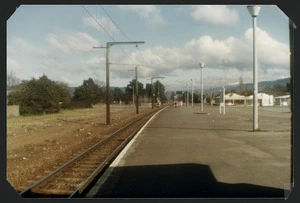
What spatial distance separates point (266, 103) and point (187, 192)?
236ft

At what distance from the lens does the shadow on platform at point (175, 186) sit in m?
7.75

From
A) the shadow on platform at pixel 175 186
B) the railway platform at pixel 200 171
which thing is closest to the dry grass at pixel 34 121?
the railway platform at pixel 200 171

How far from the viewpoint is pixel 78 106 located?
80000mm

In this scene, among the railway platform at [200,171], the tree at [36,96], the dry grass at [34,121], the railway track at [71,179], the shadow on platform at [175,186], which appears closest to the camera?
the shadow on platform at [175,186]

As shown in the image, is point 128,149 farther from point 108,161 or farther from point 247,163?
point 247,163

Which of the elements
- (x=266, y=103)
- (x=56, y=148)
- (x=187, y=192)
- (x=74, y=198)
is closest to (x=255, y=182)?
(x=187, y=192)

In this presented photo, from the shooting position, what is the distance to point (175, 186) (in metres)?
8.29

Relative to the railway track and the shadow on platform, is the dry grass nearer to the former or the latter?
the railway track

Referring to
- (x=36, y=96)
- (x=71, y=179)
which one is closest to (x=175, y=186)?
(x=71, y=179)

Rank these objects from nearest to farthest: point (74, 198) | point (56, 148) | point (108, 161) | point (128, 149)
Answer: point (74, 198) → point (108, 161) → point (128, 149) → point (56, 148)

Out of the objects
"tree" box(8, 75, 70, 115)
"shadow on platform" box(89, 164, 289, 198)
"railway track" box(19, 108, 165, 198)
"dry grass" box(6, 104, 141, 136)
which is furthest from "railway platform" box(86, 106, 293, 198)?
"tree" box(8, 75, 70, 115)

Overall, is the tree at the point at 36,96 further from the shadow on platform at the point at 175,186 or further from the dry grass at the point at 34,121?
the shadow on platform at the point at 175,186

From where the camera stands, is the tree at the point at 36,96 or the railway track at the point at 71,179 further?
the tree at the point at 36,96

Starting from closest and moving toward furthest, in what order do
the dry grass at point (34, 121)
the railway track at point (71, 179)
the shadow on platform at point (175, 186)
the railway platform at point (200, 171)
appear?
the shadow on platform at point (175, 186) < the railway platform at point (200, 171) < the railway track at point (71, 179) < the dry grass at point (34, 121)
